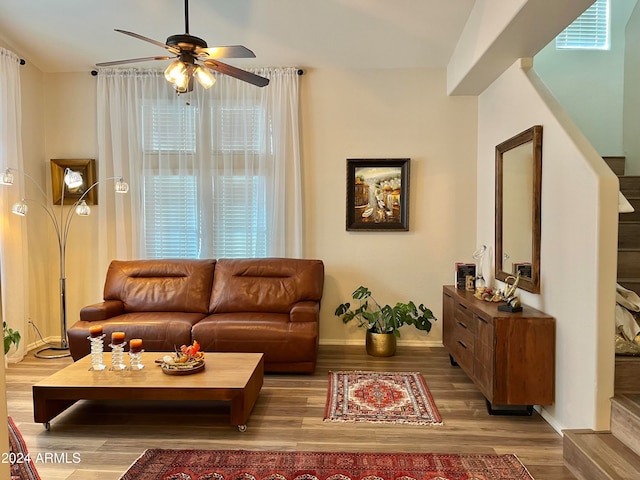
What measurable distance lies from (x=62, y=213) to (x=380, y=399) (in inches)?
156

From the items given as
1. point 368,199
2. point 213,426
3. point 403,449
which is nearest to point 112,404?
point 213,426

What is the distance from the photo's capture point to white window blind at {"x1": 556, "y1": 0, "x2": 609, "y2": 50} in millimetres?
4453

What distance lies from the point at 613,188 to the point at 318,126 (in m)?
2.99

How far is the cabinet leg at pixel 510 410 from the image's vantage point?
2.98 meters

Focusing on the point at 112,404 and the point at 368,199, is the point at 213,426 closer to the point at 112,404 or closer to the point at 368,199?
the point at 112,404

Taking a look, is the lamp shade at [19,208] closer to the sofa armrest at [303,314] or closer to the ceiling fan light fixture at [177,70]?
the ceiling fan light fixture at [177,70]

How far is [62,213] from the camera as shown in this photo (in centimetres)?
479

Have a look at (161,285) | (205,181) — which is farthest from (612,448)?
(205,181)

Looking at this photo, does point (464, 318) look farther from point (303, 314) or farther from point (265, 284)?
point (265, 284)

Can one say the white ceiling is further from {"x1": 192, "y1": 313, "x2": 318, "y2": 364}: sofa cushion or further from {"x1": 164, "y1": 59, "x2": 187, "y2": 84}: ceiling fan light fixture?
{"x1": 192, "y1": 313, "x2": 318, "y2": 364}: sofa cushion

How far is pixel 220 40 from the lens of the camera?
4223mm

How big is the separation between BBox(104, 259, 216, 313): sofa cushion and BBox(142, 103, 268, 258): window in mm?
291

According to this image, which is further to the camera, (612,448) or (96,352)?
(96,352)

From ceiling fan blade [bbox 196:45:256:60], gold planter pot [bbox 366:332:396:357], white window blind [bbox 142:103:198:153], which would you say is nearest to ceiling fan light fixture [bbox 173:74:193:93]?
ceiling fan blade [bbox 196:45:256:60]
